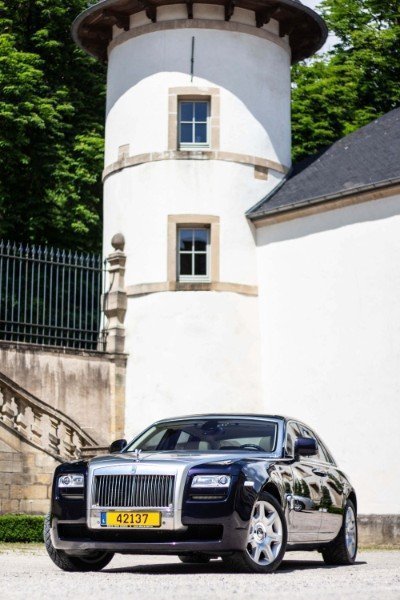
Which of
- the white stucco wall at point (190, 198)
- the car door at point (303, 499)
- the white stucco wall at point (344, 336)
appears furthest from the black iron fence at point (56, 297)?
the car door at point (303, 499)

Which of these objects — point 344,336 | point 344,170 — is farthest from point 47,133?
point 344,336

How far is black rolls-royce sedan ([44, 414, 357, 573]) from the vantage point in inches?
410

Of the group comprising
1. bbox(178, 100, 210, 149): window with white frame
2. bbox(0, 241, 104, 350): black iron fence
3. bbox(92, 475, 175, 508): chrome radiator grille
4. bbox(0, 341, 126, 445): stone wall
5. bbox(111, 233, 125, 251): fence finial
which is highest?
bbox(178, 100, 210, 149): window with white frame

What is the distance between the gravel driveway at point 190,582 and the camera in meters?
8.46

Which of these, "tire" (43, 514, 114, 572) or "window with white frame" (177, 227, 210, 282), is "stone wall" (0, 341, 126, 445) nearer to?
"window with white frame" (177, 227, 210, 282)

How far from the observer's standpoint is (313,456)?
12656mm

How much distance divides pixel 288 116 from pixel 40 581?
19.7 metres

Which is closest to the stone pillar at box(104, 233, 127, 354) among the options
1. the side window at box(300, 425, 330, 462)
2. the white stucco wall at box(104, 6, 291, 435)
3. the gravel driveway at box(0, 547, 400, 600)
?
the white stucco wall at box(104, 6, 291, 435)

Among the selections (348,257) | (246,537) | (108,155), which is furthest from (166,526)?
(108,155)

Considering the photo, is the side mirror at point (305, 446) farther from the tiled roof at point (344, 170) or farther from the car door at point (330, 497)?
the tiled roof at point (344, 170)

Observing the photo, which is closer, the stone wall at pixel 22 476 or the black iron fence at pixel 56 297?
the stone wall at pixel 22 476

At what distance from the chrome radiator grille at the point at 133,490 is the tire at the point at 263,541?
759 mm

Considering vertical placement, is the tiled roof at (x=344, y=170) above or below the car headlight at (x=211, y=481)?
above

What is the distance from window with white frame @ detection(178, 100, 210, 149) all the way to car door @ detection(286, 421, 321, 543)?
14.7m
